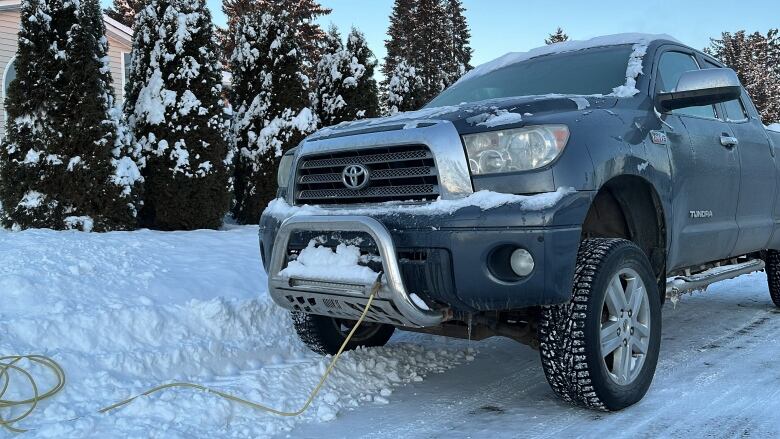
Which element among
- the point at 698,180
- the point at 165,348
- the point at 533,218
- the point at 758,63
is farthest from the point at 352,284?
the point at 758,63

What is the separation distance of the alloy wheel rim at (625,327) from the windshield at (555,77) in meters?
1.17

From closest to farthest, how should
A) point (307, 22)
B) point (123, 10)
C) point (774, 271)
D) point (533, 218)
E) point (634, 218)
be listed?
point (533, 218) < point (634, 218) < point (774, 271) < point (307, 22) < point (123, 10)

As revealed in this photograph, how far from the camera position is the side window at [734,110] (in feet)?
15.6

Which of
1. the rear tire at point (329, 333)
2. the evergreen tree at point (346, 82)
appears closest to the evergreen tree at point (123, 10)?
the evergreen tree at point (346, 82)

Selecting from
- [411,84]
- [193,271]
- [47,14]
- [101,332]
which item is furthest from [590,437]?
[411,84]

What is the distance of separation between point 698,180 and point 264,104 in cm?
808

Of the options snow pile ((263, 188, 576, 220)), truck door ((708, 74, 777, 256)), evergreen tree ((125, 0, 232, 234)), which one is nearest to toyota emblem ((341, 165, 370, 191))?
snow pile ((263, 188, 576, 220))

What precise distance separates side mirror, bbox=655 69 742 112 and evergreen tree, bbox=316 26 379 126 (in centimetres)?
933

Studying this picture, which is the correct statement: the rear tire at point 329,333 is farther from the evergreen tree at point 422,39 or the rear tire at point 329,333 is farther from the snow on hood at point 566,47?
the evergreen tree at point 422,39

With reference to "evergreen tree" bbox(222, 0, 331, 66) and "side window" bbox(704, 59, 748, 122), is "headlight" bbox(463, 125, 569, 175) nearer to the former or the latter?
"side window" bbox(704, 59, 748, 122)

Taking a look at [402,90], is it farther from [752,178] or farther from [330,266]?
[330,266]

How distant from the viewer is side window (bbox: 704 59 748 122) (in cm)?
475

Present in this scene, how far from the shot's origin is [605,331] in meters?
3.07

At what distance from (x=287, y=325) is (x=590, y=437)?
97.6 inches
